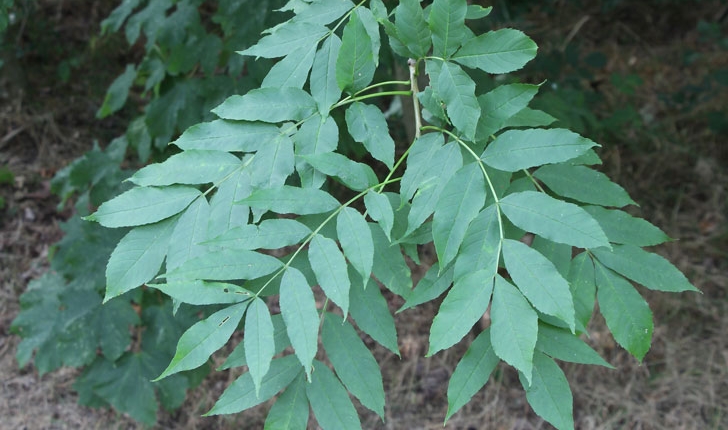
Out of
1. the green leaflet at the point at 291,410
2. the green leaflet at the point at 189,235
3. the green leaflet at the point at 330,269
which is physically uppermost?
the green leaflet at the point at 189,235

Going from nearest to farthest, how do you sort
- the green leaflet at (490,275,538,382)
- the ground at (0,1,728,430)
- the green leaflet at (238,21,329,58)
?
the green leaflet at (490,275,538,382)
the green leaflet at (238,21,329,58)
the ground at (0,1,728,430)

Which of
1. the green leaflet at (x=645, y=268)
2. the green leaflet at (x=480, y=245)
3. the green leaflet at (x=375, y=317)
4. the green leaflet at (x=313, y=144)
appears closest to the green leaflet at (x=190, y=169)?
the green leaflet at (x=313, y=144)

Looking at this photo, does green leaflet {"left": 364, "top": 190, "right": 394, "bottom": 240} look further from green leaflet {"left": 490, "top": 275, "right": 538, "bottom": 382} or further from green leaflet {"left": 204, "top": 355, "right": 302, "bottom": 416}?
green leaflet {"left": 204, "top": 355, "right": 302, "bottom": 416}

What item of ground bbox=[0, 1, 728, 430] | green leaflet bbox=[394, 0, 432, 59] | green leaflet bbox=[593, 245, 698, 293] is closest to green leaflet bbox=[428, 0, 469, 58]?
green leaflet bbox=[394, 0, 432, 59]

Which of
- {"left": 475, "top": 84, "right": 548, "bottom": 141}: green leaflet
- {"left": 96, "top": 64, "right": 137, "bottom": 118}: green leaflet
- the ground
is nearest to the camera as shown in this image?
{"left": 475, "top": 84, "right": 548, "bottom": 141}: green leaflet

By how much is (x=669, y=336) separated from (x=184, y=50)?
8.13 ft

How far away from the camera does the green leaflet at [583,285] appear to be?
3.93 ft

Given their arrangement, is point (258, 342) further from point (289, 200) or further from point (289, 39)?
point (289, 39)

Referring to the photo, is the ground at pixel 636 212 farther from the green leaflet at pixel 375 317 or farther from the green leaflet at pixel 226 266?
the green leaflet at pixel 226 266

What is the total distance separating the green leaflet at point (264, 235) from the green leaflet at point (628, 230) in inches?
21.9

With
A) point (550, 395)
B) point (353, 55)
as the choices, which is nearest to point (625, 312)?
point (550, 395)

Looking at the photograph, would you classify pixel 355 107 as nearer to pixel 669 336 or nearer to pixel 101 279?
pixel 101 279

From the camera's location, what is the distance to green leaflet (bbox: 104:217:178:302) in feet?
3.79

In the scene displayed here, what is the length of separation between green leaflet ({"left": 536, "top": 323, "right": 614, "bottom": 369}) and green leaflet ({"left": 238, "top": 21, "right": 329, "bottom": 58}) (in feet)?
2.30
